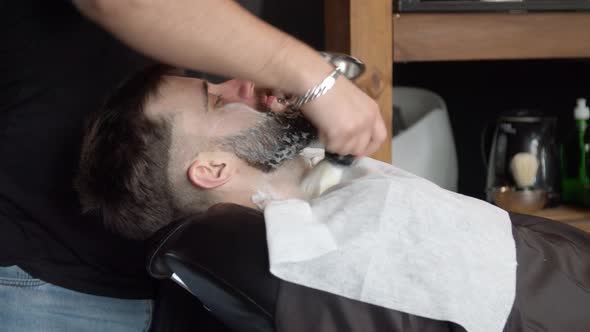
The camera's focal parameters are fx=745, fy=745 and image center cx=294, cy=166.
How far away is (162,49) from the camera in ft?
3.04

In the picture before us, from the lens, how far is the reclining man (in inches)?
35.8

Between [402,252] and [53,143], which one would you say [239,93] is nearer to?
[53,143]

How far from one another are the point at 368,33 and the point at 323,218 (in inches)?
27.8

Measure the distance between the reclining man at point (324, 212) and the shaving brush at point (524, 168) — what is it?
72 centimetres

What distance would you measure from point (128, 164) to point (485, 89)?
4.84 feet

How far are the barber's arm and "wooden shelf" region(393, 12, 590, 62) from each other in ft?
2.32

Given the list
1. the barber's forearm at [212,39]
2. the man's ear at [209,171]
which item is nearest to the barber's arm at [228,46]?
the barber's forearm at [212,39]

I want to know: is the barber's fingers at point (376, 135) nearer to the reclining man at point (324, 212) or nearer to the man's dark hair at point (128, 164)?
the reclining man at point (324, 212)

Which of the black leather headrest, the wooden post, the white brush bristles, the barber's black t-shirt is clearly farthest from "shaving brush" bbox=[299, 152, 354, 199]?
the wooden post

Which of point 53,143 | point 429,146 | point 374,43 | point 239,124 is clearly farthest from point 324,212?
point 429,146

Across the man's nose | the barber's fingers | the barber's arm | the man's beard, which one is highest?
the barber's arm

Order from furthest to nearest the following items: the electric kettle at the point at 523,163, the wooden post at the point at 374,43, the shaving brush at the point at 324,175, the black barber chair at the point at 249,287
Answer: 1. the electric kettle at the point at 523,163
2. the wooden post at the point at 374,43
3. the shaving brush at the point at 324,175
4. the black barber chair at the point at 249,287

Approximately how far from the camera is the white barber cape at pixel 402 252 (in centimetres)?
89

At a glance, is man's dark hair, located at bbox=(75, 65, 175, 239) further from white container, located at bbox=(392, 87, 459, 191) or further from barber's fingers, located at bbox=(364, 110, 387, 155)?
white container, located at bbox=(392, 87, 459, 191)
